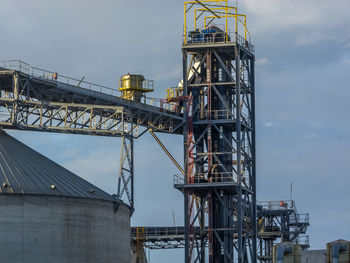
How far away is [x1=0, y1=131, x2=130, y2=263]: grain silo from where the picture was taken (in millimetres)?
74125

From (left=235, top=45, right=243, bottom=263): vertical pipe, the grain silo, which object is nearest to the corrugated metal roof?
the grain silo

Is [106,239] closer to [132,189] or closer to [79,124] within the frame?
[132,189]

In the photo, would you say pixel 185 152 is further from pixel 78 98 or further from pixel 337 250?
pixel 337 250

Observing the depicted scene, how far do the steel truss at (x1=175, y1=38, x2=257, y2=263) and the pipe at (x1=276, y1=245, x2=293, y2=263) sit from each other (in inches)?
777

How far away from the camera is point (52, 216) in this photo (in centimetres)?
7600

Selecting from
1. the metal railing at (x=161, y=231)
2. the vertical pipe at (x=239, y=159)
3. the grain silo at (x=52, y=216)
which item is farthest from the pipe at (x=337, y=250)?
the metal railing at (x=161, y=231)

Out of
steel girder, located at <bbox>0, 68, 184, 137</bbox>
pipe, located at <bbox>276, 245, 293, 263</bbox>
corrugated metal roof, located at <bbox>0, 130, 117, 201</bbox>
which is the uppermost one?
steel girder, located at <bbox>0, 68, 184, 137</bbox>

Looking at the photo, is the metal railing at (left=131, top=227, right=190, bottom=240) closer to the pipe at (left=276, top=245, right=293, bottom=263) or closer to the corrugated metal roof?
the corrugated metal roof

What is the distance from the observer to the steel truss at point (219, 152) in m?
91.9

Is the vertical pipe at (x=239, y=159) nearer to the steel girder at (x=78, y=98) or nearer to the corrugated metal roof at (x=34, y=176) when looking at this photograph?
the steel girder at (x=78, y=98)

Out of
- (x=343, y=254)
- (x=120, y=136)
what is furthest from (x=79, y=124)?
(x=343, y=254)

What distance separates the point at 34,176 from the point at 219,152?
21.4m

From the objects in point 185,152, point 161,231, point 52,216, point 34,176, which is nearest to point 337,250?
point 52,216

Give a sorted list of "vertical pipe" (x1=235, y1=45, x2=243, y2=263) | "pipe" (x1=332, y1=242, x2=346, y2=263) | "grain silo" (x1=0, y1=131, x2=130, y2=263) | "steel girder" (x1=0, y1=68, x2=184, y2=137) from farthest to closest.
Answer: "vertical pipe" (x1=235, y1=45, x2=243, y2=263), "steel girder" (x1=0, y1=68, x2=184, y2=137), "grain silo" (x1=0, y1=131, x2=130, y2=263), "pipe" (x1=332, y1=242, x2=346, y2=263)
